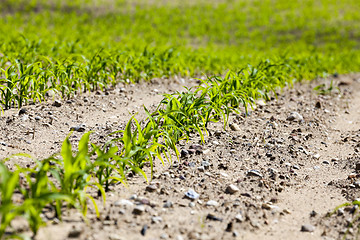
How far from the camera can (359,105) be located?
21.9ft

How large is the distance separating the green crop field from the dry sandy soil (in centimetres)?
20

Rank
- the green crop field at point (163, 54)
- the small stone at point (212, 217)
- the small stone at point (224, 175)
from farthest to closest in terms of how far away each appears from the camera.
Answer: the green crop field at point (163, 54) < the small stone at point (224, 175) < the small stone at point (212, 217)

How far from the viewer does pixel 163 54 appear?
705 cm

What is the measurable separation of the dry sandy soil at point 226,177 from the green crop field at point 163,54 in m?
0.20

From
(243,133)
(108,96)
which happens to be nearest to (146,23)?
(108,96)

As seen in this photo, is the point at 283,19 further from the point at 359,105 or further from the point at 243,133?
the point at 243,133

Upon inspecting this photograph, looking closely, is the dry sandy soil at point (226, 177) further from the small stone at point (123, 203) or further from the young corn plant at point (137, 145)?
the young corn plant at point (137, 145)

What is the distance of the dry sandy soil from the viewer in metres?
2.46

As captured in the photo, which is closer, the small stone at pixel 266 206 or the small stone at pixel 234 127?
the small stone at pixel 266 206

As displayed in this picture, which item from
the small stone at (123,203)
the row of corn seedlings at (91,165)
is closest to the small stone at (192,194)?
the row of corn seedlings at (91,165)

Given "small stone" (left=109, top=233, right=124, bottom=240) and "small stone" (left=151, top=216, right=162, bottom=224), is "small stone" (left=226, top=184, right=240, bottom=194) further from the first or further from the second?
"small stone" (left=109, top=233, right=124, bottom=240)

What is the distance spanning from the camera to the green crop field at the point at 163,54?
3.43m

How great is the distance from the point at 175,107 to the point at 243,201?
1300mm

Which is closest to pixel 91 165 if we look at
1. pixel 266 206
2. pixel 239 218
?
pixel 239 218
